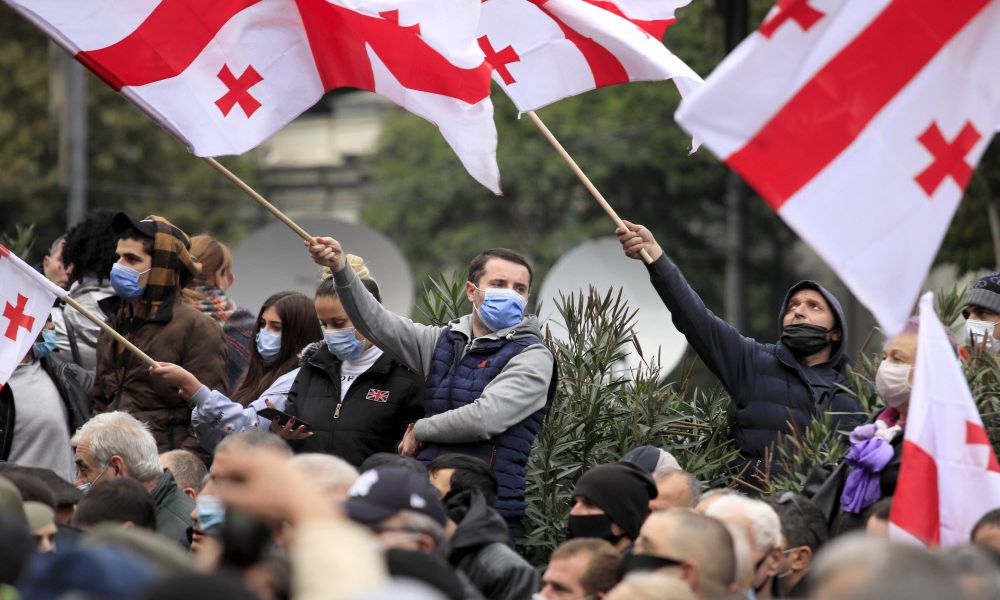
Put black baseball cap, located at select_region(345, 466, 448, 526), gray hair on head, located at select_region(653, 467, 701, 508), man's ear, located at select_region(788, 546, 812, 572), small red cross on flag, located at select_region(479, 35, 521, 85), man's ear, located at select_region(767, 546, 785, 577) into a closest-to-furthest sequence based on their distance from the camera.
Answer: black baseball cap, located at select_region(345, 466, 448, 526)
man's ear, located at select_region(767, 546, 785, 577)
man's ear, located at select_region(788, 546, 812, 572)
gray hair on head, located at select_region(653, 467, 701, 508)
small red cross on flag, located at select_region(479, 35, 521, 85)

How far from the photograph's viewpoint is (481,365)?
793cm

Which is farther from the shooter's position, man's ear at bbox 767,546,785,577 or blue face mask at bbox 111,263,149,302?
blue face mask at bbox 111,263,149,302

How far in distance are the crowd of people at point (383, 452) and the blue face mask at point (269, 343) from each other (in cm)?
1

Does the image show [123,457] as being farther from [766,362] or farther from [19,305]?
[766,362]

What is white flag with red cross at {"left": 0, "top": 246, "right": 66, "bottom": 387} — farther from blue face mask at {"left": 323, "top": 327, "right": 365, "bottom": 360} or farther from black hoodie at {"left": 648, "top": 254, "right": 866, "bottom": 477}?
black hoodie at {"left": 648, "top": 254, "right": 866, "bottom": 477}

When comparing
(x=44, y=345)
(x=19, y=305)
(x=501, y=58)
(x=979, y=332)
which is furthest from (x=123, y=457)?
(x=979, y=332)

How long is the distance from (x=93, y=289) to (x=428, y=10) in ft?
8.69

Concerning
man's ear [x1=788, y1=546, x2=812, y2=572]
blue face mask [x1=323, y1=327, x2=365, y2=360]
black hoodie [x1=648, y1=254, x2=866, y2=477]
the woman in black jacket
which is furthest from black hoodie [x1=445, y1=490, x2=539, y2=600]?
black hoodie [x1=648, y1=254, x2=866, y2=477]

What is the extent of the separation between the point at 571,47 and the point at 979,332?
2.32m

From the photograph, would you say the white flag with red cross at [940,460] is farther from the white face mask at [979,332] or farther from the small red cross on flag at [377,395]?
the small red cross on flag at [377,395]

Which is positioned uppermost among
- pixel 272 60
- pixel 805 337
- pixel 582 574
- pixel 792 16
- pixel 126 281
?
pixel 272 60

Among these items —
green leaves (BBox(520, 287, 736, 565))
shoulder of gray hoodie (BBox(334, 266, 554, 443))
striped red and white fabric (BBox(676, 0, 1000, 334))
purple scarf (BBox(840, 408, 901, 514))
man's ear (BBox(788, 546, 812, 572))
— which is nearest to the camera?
striped red and white fabric (BBox(676, 0, 1000, 334))

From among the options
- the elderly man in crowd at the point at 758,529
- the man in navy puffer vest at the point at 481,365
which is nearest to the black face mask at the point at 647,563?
the elderly man in crowd at the point at 758,529

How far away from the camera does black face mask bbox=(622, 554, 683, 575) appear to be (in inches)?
227
